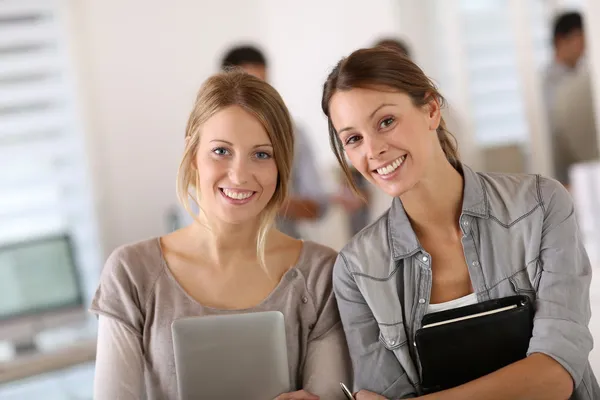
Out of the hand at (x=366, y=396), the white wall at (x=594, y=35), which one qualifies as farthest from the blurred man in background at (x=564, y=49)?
the hand at (x=366, y=396)

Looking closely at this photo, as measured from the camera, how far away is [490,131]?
12.4 feet

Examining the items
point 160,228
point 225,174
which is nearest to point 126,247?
point 225,174

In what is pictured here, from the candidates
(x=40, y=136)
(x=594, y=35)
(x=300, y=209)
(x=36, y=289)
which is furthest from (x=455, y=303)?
(x=40, y=136)

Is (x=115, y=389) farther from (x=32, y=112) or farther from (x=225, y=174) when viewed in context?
(x=32, y=112)

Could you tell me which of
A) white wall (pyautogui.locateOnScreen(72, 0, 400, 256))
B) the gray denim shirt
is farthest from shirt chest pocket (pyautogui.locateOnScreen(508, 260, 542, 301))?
white wall (pyautogui.locateOnScreen(72, 0, 400, 256))

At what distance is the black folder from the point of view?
5.51ft

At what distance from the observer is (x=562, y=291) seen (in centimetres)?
166

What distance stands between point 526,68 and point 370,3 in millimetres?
1184

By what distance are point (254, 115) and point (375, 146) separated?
1.04 ft

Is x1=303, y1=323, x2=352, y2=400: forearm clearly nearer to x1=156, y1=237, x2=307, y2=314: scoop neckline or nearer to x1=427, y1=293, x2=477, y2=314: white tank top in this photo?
x1=156, y1=237, x2=307, y2=314: scoop neckline

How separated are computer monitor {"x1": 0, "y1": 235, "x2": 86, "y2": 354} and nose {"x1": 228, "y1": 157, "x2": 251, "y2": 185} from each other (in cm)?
184

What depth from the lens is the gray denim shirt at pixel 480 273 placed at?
1.67m

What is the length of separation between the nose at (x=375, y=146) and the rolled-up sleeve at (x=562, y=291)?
13.8 inches

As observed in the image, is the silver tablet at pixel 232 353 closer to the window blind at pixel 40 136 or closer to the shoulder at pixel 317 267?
the shoulder at pixel 317 267
